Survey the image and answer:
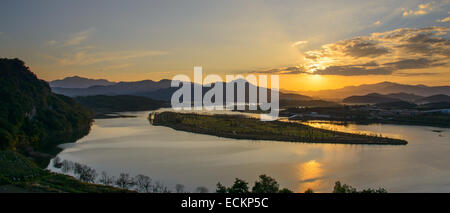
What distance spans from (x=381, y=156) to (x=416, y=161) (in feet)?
4.77

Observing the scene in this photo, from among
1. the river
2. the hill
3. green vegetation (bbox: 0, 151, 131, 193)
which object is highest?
the hill

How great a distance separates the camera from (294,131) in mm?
20453

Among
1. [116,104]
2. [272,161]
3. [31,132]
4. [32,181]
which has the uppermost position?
[116,104]

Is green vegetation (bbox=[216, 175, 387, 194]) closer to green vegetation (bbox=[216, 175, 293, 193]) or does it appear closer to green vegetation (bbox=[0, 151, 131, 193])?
green vegetation (bbox=[216, 175, 293, 193])

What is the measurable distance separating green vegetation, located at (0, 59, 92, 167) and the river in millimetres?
1524

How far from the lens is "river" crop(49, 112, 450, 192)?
10.2m

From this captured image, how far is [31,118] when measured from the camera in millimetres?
20312

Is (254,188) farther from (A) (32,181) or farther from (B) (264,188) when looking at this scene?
(A) (32,181)

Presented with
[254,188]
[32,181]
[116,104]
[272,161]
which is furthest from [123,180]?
[116,104]

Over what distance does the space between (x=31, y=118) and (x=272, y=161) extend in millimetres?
17064

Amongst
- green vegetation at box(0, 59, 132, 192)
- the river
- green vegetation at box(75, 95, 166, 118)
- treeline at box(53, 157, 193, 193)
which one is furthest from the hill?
treeline at box(53, 157, 193, 193)

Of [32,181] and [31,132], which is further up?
[31,132]
